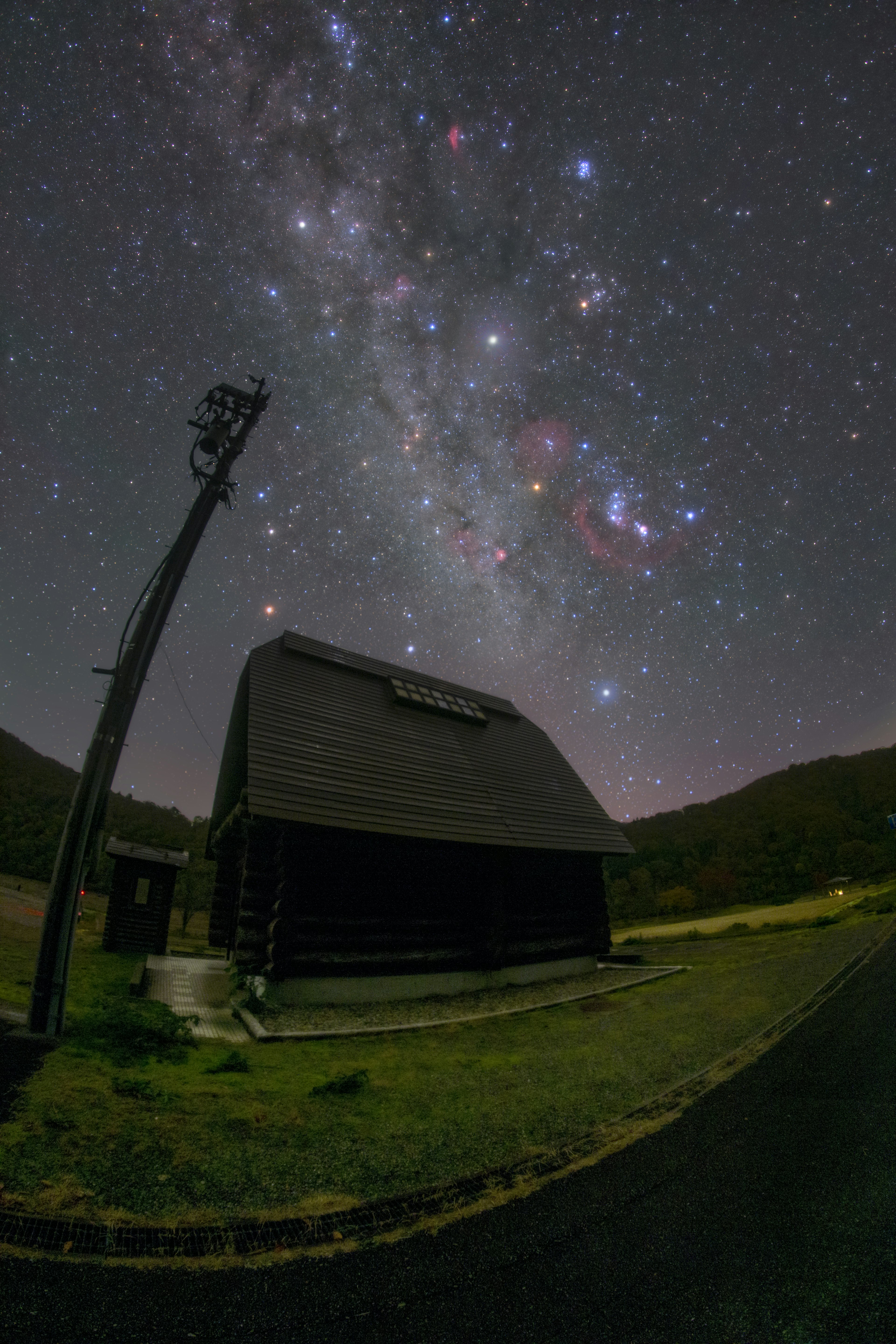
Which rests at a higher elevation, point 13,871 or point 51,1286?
point 51,1286

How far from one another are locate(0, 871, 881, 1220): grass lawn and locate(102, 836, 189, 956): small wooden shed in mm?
6355

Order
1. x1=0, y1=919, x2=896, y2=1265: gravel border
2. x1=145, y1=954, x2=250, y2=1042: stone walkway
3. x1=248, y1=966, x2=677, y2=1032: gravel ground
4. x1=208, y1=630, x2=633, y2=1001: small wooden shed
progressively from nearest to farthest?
x1=0, y1=919, x2=896, y2=1265: gravel border → x1=145, y1=954, x2=250, y2=1042: stone walkway → x1=248, y1=966, x2=677, y2=1032: gravel ground → x1=208, y1=630, x2=633, y2=1001: small wooden shed

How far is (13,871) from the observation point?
150 ft

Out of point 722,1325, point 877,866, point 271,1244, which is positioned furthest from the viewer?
point 877,866

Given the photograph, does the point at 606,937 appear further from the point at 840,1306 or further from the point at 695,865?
the point at 695,865

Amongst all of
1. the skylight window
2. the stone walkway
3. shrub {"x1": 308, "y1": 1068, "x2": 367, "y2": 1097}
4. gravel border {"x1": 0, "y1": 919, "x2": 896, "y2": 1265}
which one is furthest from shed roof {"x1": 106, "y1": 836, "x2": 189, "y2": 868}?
gravel border {"x1": 0, "y1": 919, "x2": 896, "y2": 1265}

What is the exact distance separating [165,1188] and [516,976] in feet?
30.6

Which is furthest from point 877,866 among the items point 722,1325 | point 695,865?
point 722,1325

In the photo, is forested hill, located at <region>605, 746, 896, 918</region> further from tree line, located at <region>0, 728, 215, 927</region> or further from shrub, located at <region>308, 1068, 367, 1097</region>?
shrub, located at <region>308, 1068, 367, 1097</region>

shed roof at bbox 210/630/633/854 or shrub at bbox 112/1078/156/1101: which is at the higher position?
shed roof at bbox 210/630/633/854

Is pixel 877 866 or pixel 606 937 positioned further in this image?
pixel 877 866

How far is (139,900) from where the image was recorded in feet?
43.1

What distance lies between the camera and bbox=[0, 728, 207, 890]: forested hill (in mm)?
45250

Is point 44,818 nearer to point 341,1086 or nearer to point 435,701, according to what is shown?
point 435,701
